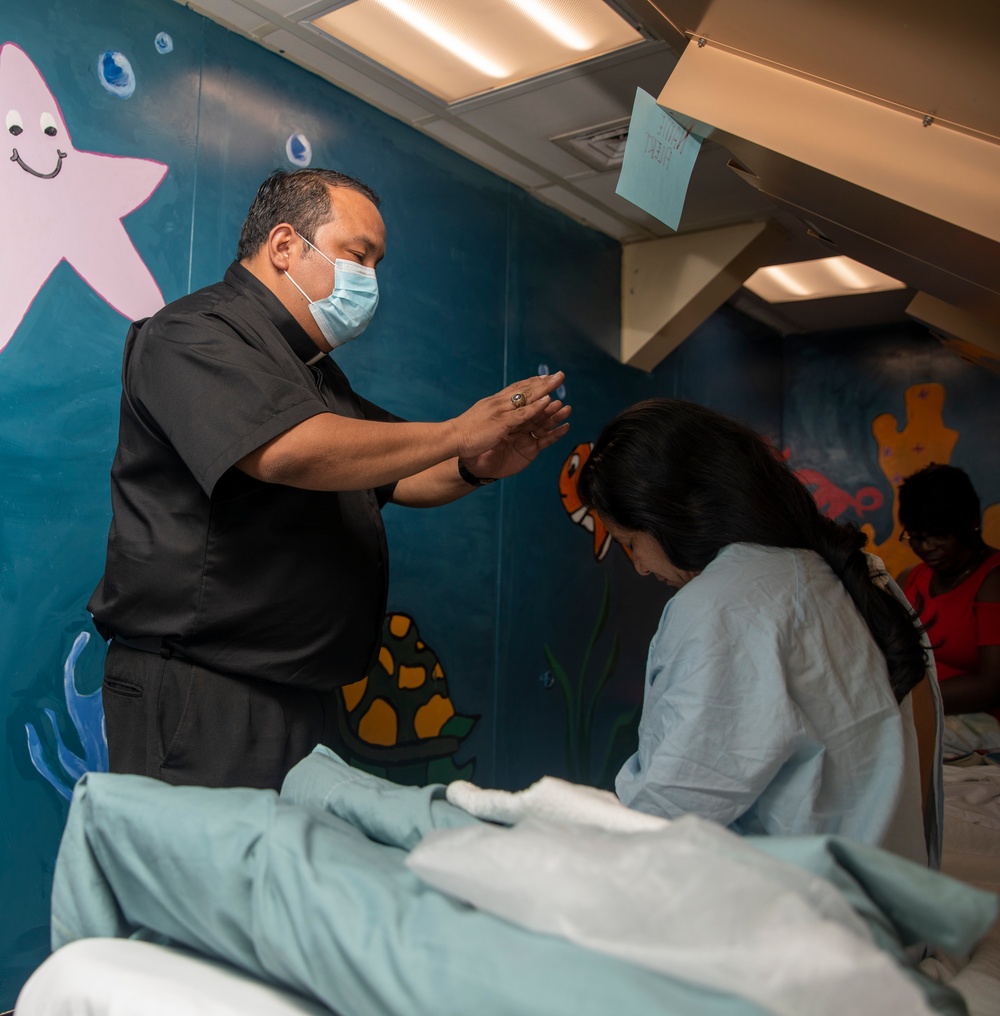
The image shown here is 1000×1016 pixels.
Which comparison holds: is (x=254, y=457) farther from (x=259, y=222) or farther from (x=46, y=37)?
(x=46, y=37)

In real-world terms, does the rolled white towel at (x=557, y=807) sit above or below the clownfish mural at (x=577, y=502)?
below

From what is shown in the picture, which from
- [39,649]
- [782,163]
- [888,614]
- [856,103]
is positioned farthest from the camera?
[39,649]

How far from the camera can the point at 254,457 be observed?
4.67 ft

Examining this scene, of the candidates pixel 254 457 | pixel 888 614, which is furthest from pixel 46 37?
pixel 888 614

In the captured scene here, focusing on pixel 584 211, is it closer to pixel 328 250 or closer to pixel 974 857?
pixel 328 250

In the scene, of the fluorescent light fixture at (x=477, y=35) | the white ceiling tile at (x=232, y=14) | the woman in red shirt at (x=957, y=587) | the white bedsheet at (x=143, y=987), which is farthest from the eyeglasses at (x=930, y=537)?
the white bedsheet at (x=143, y=987)

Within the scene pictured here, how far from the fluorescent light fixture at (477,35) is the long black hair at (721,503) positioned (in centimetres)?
134

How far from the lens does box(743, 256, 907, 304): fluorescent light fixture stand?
13.7 feet

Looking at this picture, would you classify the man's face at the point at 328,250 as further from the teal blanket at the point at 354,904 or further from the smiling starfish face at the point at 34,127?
the teal blanket at the point at 354,904

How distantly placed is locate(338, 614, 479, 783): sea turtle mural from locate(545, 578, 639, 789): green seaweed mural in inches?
24.6

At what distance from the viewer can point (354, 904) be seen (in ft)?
2.21

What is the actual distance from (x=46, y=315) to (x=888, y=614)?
1.71 m

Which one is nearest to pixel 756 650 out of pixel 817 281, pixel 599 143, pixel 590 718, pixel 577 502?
pixel 599 143

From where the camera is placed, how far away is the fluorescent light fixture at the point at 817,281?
417 cm
